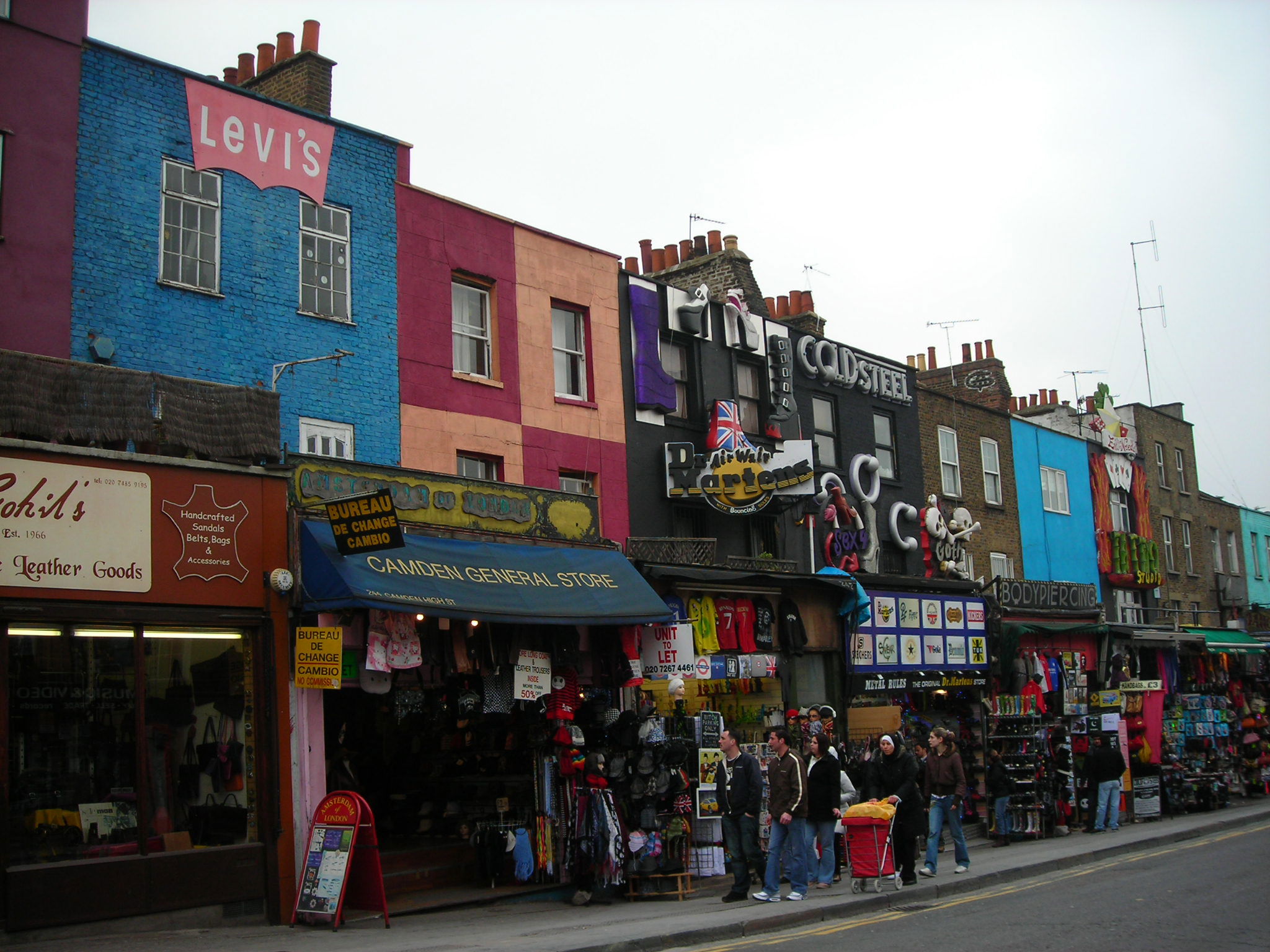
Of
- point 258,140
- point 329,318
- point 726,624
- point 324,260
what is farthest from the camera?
point 726,624

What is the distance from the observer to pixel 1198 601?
4150 cm

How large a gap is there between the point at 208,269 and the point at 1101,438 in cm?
2905

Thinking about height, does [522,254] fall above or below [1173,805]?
above

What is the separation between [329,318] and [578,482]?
Result: 5407 mm

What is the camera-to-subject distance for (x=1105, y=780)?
23.2 m

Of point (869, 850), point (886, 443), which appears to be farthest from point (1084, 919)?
point (886, 443)

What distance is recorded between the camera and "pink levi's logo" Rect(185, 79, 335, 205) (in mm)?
16016

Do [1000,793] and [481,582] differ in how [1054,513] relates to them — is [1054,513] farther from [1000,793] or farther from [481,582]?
[481,582]

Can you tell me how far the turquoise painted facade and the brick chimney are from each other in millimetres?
20888

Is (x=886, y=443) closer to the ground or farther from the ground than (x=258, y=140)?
closer to the ground

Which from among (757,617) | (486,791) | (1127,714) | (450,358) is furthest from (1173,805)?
(450,358)

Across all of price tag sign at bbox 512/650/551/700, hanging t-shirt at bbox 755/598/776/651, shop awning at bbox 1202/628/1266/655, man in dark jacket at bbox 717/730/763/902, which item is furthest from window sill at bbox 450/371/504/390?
shop awning at bbox 1202/628/1266/655

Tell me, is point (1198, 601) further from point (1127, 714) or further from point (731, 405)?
point (731, 405)

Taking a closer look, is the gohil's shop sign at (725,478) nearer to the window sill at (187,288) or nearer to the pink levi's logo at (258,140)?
the pink levi's logo at (258,140)
